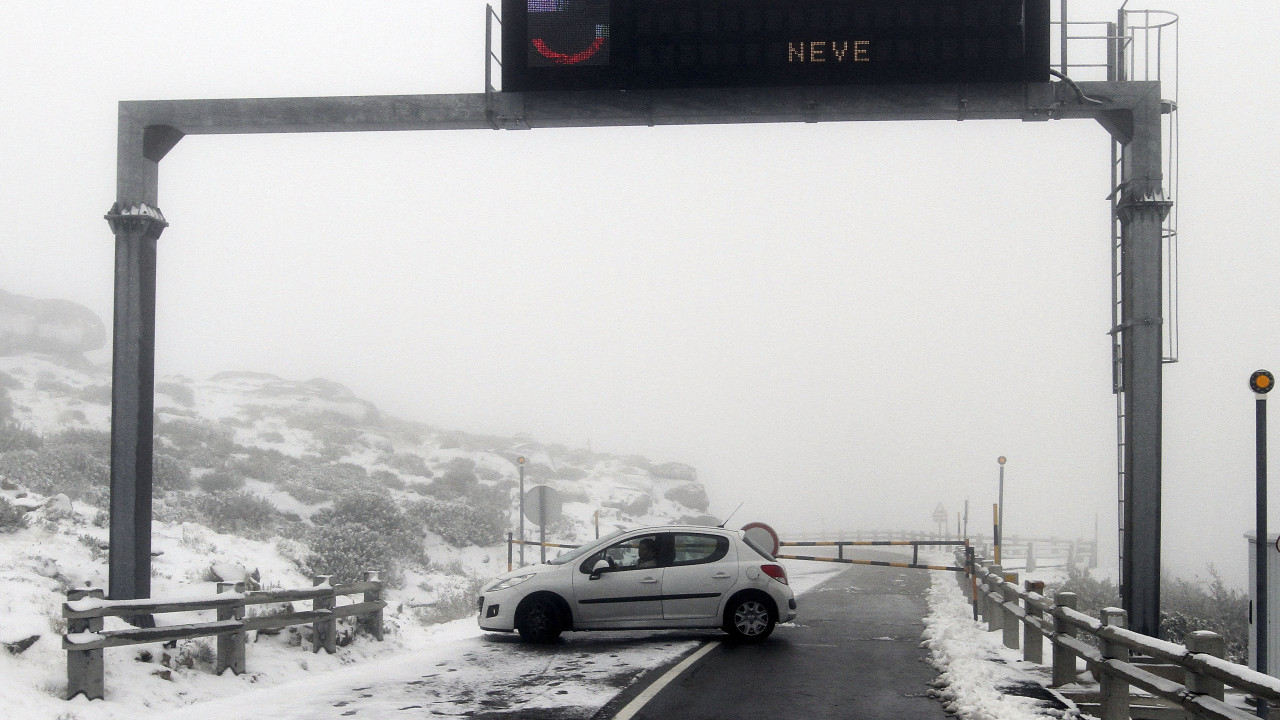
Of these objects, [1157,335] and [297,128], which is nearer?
[1157,335]

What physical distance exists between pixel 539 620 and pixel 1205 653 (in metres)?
8.57

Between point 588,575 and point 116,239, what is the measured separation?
6706 mm

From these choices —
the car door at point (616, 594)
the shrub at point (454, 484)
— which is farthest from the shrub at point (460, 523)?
the car door at point (616, 594)

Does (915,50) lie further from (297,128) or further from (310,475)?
(310,475)

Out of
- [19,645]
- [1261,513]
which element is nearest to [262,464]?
[19,645]

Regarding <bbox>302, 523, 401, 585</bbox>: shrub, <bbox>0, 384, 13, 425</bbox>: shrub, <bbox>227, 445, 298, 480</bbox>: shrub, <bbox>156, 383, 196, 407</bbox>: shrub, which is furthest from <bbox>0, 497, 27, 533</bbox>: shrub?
<bbox>156, 383, 196, 407</bbox>: shrub

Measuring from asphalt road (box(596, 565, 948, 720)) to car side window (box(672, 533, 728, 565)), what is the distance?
3.58ft

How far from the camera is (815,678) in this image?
444 inches

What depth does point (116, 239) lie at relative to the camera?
12406 millimetres

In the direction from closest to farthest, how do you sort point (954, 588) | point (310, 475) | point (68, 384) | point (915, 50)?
point (915, 50) < point (954, 588) < point (310, 475) < point (68, 384)

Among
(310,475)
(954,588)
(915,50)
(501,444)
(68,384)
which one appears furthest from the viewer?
(501,444)

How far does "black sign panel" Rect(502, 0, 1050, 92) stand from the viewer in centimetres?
1147

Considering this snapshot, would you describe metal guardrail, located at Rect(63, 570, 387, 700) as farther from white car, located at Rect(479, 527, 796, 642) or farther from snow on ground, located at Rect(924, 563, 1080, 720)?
snow on ground, located at Rect(924, 563, 1080, 720)

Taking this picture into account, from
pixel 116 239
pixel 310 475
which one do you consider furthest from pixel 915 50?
pixel 310 475
